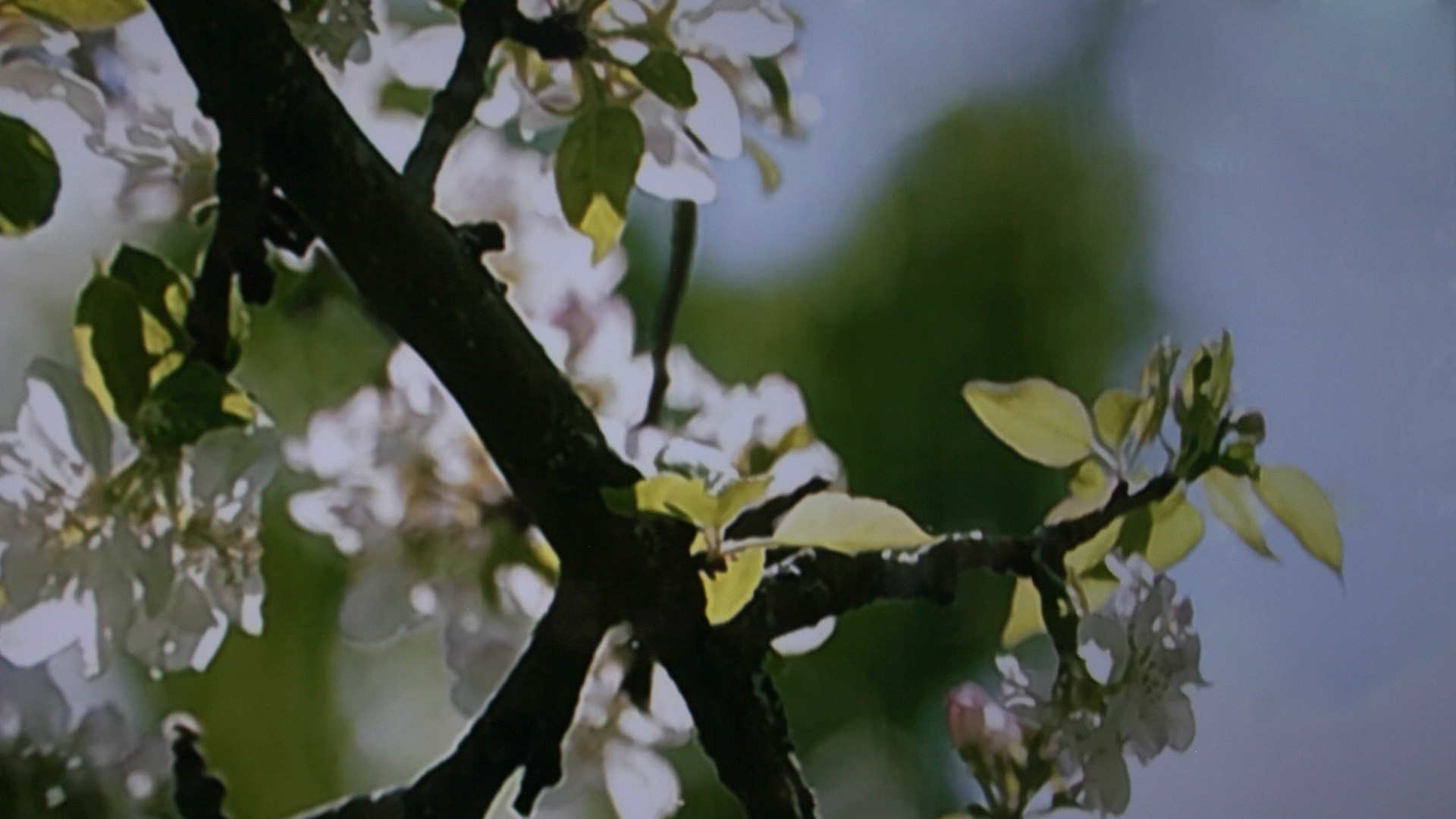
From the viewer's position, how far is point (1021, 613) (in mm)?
442

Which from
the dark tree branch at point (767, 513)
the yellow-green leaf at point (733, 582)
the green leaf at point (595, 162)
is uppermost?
the green leaf at point (595, 162)

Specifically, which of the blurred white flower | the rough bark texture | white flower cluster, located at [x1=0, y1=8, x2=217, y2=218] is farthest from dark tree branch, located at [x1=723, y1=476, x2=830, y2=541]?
white flower cluster, located at [x1=0, y1=8, x2=217, y2=218]

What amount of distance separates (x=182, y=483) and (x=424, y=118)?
14 cm

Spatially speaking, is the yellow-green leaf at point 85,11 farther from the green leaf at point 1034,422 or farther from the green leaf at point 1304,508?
the green leaf at point 1304,508

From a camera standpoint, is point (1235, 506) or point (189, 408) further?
point (1235, 506)

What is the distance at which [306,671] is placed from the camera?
370 millimetres

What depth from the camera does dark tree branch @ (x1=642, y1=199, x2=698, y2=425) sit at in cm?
41

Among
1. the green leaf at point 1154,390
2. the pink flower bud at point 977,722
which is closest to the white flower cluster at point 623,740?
the pink flower bud at point 977,722

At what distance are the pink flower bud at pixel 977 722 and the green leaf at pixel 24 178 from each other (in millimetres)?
352

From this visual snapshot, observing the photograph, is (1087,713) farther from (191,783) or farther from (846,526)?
(191,783)

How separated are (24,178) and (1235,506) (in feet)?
1.51

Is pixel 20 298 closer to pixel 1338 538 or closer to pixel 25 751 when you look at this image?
pixel 25 751

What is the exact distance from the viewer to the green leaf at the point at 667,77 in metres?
0.41

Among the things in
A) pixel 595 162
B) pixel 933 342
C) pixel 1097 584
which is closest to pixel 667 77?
pixel 595 162
